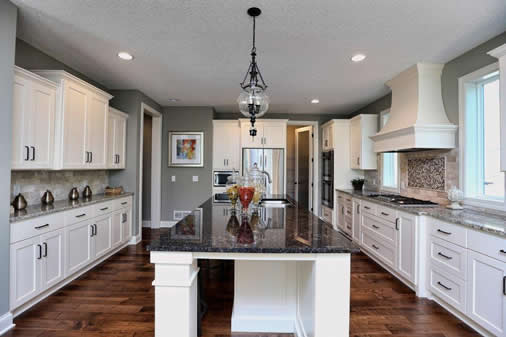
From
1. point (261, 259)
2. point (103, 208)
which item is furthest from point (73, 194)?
point (261, 259)

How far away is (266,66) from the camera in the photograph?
10.3 ft

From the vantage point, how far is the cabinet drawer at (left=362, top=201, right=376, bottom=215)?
11.4 ft

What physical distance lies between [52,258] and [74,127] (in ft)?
4.67

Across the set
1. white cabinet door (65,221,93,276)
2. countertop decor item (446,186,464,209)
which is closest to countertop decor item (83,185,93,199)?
white cabinet door (65,221,93,276)

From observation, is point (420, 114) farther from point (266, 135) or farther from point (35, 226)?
point (35, 226)

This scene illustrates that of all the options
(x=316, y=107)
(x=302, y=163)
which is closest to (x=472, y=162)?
(x=316, y=107)

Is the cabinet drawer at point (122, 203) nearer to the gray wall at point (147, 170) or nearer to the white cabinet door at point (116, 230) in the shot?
the white cabinet door at point (116, 230)

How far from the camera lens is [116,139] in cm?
394

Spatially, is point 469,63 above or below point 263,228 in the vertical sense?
above

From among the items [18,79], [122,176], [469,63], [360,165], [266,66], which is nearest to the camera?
[18,79]

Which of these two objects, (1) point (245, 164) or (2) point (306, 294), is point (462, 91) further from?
(1) point (245, 164)

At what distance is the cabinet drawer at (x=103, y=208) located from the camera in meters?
3.19

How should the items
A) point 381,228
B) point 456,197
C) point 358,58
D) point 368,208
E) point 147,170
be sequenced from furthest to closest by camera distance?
point 147,170
point 368,208
point 381,228
point 358,58
point 456,197

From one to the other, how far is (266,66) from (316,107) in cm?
242
